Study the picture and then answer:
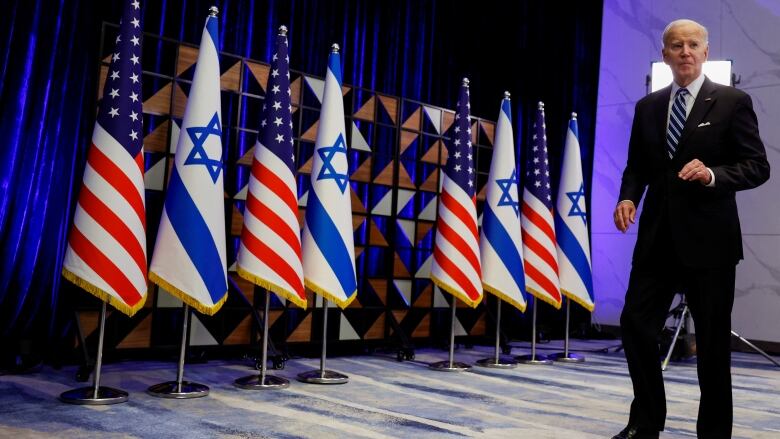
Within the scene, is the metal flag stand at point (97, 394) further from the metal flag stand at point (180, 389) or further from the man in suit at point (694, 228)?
the man in suit at point (694, 228)

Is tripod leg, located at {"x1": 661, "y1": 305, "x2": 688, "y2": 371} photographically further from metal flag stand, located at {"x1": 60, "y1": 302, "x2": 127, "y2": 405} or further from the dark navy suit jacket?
metal flag stand, located at {"x1": 60, "y1": 302, "x2": 127, "y2": 405}

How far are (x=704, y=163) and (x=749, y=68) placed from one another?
5.38 m

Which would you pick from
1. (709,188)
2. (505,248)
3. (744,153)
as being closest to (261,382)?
(505,248)

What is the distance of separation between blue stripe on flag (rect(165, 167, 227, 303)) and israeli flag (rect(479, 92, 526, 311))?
1.98 meters

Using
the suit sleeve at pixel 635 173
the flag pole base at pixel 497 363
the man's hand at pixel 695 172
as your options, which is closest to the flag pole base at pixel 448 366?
the flag pole base at pixel 497 363

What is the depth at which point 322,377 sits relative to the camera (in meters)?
3.59

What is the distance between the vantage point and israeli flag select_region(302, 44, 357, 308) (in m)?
3.52

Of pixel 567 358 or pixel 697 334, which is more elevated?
pixel 697 334

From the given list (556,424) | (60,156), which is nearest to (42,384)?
(60,156)

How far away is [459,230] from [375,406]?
161cm

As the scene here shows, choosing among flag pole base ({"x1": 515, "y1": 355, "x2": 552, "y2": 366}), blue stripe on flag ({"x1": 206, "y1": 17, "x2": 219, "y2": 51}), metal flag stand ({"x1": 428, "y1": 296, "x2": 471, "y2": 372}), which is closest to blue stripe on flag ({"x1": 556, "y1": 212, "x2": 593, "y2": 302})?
flag pole base ({"x1": 515, "y1": 355, "x2": 552, "y2": 366})

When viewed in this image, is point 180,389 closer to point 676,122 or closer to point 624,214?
point 624,214

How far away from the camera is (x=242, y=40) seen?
4871 millimetres

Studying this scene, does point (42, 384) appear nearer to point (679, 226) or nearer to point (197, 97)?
point (197, 97)
